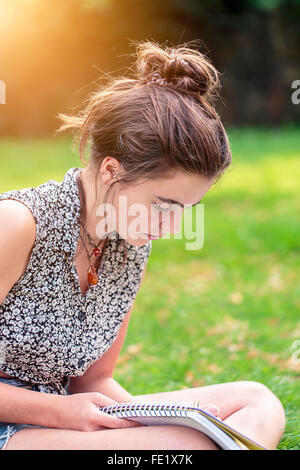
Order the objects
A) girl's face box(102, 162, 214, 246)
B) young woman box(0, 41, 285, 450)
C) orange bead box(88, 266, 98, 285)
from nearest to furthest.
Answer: young woman box(0, 41, 285, 450) < girl's face box(102, 162, 214, 246) < orange bead box(88, 266, 98, 285)

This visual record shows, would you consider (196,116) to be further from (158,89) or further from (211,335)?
(211,335)

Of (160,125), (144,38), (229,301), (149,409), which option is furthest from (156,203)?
(144,38)

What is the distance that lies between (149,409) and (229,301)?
8.03ft

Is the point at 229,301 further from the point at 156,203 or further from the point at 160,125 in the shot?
the point at 160,125

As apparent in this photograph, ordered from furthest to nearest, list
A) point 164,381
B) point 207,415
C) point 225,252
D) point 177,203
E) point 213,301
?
point 225,252 → point 213,301 → point 164,381 → point 177,203 → point 207,415

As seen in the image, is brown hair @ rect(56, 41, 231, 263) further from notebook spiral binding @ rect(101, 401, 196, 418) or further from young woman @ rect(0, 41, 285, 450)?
notebook spiral binding @ rect(101, 401, 196, 418)

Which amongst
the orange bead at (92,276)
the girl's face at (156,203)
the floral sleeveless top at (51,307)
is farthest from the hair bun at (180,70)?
the orange bead at (92,276)

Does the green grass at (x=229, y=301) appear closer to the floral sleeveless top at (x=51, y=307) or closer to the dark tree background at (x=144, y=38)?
the floral sleeveless top at (x=51, y=307)

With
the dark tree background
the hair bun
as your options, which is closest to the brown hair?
the hair bun

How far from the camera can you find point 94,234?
6.27 ft

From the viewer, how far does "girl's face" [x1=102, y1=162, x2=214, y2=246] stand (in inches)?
70.0
